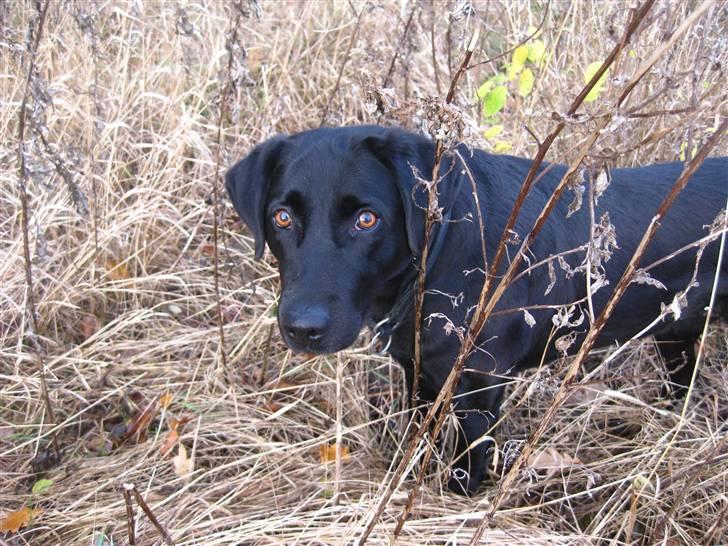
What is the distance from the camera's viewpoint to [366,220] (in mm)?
2098

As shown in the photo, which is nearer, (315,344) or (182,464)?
(315,344)

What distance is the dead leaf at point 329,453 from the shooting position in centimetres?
262

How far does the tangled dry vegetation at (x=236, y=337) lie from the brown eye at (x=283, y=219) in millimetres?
473

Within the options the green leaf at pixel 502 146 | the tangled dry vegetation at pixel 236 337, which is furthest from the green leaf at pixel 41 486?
the green leaf at pixel 502 146

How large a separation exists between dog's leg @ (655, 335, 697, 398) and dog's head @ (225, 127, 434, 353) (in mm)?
1559

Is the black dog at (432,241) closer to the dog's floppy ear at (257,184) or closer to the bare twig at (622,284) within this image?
the dog's floppy ear at (257,184)

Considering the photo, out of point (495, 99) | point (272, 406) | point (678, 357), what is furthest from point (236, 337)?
point (678, 357)

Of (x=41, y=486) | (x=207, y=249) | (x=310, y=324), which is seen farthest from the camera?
(x=207, y=249)

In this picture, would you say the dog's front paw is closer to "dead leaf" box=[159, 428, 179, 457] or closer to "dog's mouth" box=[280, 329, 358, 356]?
"dog's mouth" box=[280, 329, 358, 356]

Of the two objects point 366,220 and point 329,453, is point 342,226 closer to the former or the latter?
point 366,220

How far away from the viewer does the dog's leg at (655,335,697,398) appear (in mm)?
3109

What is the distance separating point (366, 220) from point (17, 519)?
1.49 metres

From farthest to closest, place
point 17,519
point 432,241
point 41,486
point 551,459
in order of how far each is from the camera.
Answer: point 551,459
point 41,486
point 17,519
point 432,241

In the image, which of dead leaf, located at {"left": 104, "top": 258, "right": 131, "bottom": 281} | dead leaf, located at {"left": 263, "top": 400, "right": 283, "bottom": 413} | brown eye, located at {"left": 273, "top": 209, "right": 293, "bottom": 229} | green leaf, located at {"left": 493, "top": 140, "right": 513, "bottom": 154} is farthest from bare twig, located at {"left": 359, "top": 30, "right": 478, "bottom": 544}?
dead leaf, located at {"left": 104, "top": 258, "right": 131, "bottom": 281}
